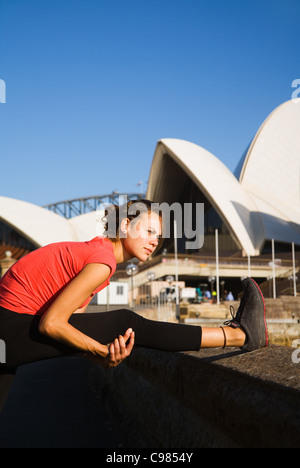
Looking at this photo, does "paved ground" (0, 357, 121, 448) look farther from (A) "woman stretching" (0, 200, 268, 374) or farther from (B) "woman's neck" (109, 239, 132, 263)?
(B) "woman's neck" (109, 239, 132, 263)

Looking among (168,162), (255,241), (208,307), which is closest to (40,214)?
(168,162)

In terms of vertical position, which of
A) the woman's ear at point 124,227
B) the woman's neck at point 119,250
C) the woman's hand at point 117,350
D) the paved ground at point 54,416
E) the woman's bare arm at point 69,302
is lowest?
the paved ground at point 54,416

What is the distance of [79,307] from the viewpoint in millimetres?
1700

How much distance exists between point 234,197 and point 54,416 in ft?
119

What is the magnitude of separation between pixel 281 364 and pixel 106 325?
26.6 inches

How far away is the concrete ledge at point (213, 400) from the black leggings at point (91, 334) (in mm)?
196

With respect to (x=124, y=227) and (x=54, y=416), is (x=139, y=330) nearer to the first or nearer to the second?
(x=124, y=227)

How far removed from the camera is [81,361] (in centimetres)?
697

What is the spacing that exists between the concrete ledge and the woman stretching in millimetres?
192

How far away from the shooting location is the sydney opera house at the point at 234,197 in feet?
122

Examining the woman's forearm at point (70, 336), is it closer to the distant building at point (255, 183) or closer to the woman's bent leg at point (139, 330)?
the woman's bent leg at point (139, 330)

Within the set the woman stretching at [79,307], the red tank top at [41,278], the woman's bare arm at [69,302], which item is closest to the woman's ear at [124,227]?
the woman stretching at [79,307]

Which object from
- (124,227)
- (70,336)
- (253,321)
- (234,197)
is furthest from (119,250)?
(234,197)
